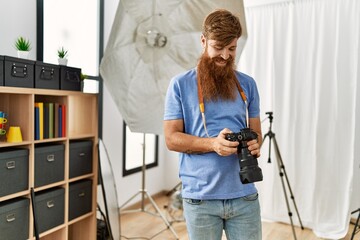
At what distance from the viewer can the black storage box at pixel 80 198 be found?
2252mm

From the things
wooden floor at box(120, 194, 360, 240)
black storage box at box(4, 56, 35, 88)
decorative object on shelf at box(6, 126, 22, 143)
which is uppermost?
black storage box at box(4, 56, 35, 88)

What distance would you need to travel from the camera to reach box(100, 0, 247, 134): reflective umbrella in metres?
2.18

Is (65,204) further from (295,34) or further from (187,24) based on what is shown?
(295,34)

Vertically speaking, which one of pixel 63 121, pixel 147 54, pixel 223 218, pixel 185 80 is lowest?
pixel 223 218

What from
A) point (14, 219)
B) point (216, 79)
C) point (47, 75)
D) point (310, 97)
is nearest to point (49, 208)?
point (14, 219)

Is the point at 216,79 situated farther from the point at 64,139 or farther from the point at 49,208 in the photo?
the point at 49,208

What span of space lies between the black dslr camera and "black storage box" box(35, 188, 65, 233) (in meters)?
1.43

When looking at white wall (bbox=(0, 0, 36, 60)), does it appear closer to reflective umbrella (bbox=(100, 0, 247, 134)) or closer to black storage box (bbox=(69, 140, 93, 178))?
reflective umbrella (bbox=(100, 0, 247, 134))

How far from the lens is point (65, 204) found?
2.20 metres

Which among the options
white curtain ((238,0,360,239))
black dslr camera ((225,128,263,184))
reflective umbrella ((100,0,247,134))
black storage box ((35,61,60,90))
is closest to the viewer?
black dslr camera ((225,128,263,184))

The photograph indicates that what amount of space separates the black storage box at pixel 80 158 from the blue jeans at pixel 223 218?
129cm

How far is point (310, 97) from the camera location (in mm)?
3055

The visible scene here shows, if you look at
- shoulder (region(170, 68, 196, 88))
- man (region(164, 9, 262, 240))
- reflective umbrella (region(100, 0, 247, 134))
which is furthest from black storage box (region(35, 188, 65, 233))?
shoulder (region(170, 68, 196, 88))

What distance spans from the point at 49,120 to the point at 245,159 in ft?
4.74
